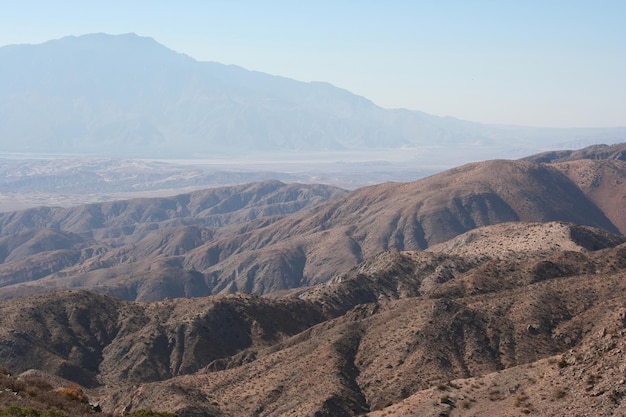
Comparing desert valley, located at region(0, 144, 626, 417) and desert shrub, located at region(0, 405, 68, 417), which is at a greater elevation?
desert shrub, located at region(0, 405, 68, 417)

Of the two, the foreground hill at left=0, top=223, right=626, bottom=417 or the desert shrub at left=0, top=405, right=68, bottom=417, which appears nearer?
the desert shrub at left=0, top=405, right=68, bottom=417

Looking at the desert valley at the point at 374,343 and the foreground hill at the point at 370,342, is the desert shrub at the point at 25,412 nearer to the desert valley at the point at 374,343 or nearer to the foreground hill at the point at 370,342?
the desert valley at the point at 374,343

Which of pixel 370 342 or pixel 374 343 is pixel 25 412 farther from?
pixel 370 342

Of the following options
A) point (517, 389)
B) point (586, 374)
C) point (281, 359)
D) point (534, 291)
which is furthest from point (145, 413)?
point (534, 291)

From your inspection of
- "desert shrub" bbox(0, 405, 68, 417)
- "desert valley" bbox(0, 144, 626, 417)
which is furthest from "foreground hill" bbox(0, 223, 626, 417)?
"desert shrub" bbox(0, 405, 68, 417)

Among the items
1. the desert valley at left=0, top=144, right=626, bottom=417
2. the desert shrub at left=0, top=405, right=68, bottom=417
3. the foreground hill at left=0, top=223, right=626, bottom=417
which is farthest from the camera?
the foreground hill at left=0, top=223, right=626, bottom=417

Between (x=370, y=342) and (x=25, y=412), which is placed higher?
(x=25, y=412)

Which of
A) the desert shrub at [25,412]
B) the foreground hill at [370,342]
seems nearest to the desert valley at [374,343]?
the foreground hill at [370,342]

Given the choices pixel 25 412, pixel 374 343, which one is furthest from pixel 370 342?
pixel 25 412

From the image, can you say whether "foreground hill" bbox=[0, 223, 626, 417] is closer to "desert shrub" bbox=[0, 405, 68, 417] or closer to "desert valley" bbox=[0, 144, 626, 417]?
"desert valley" bbox=[0, 144, 626, 417]
